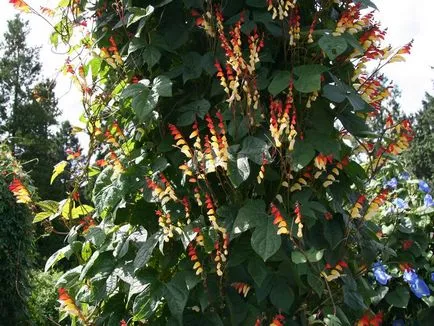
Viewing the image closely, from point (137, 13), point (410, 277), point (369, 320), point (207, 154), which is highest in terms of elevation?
point (137, 13)

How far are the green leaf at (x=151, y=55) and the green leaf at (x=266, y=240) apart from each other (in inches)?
23.5

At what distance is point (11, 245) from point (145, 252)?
3.76 metres

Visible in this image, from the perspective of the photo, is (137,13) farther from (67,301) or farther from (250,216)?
(67,301)

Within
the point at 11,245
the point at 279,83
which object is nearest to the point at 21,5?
the point at 279,83

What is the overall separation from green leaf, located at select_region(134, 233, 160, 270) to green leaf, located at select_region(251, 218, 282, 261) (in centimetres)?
30

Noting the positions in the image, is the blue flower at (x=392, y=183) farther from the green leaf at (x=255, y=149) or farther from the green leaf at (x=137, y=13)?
the green leaf at (x=137, y=13)

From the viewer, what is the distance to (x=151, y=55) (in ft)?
5.53

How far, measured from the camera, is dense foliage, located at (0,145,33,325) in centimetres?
481

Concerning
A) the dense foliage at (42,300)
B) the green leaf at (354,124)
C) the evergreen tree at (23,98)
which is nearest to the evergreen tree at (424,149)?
the evergreen tree at (23,98)

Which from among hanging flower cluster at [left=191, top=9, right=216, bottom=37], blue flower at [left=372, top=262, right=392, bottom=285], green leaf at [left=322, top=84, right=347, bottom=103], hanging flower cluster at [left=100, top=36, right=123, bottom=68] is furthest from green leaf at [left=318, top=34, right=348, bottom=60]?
blue flower at [left=372, top=262, right=392, bottom=285]

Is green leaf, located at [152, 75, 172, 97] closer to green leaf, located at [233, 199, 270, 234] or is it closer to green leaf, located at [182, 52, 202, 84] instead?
green leaf, located at [182, 52, 202, 84]

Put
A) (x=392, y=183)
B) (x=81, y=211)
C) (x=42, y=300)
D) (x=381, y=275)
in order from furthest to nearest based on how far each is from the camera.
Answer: (x=42, y=300) → (x=392, y=183) → (x=381, y=275) → (x=81, y=211)

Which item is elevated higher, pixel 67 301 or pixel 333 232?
pixel 67 301

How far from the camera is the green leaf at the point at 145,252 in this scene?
1.54m
